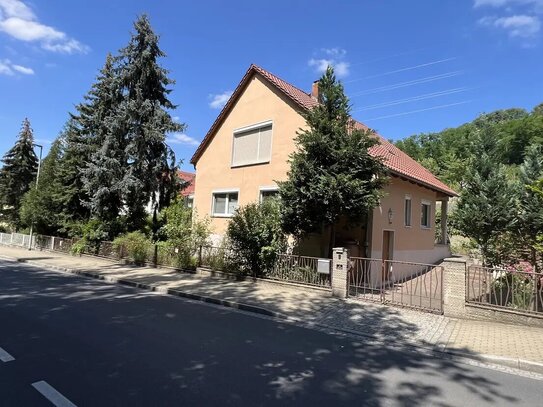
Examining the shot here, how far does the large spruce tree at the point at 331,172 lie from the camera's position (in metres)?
11.6

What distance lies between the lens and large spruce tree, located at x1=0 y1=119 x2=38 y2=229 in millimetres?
38531

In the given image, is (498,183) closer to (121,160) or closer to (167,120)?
(167,120)

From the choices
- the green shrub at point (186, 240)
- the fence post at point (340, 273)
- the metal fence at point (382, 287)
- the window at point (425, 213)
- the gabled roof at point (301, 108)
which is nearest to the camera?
the metal fence at point (382, 287)

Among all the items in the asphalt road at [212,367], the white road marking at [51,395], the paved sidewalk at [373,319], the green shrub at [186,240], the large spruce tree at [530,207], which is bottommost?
the white road marking at [51,395]

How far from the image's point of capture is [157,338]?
6633 millimetres

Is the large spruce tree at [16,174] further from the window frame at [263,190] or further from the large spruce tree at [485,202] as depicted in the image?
the large spruce tree at [485,202]

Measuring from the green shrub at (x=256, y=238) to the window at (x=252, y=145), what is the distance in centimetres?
381

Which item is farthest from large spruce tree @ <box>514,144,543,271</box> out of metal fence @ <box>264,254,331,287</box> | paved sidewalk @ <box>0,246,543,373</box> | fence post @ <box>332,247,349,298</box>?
metal fence @ <box>264,254,331,287</box>

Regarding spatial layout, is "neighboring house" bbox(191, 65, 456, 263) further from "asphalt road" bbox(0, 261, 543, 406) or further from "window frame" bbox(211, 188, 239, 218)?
"asphalt road" bbox(0, 261, 543, 406)

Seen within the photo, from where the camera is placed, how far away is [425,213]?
20.0m

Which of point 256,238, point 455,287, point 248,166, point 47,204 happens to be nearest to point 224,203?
point 248,166

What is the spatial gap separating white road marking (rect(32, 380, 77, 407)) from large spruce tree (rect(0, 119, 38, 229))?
39110 millimetres

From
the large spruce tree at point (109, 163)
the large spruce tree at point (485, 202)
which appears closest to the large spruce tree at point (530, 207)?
the large spruce tree at point (485, 202)

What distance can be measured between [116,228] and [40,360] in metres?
17.8
